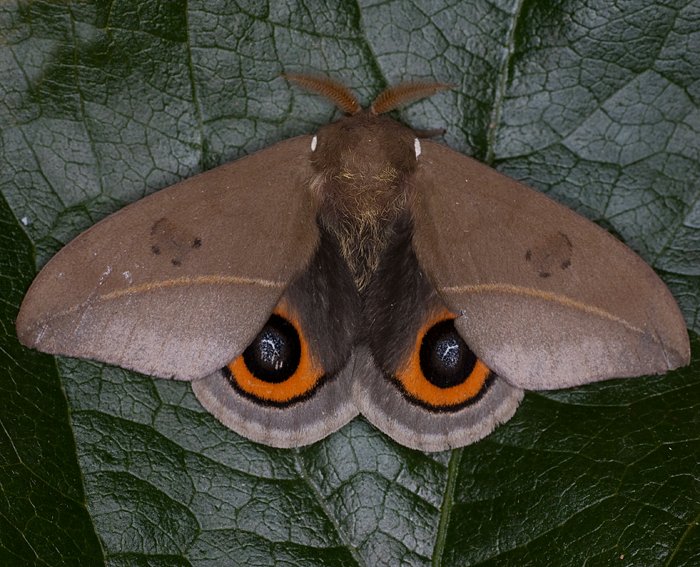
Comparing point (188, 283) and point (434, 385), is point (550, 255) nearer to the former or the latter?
point (434, 385)

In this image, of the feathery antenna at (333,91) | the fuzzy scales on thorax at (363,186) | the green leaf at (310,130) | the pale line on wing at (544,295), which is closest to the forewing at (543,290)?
the pale line on wing at (544,295)

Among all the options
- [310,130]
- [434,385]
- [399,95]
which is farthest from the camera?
[310,130]

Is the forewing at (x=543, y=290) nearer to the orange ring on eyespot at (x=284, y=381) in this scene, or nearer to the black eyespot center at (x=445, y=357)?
the black eyespot center at (x=445, y=357)

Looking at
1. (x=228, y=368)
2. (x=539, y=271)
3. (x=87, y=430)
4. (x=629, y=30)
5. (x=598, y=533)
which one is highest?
(x=629, y=30)

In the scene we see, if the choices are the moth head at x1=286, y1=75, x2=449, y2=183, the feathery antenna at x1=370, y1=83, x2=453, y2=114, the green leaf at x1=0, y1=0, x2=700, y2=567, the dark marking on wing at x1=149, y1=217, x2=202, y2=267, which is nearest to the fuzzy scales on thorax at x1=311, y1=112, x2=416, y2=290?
the moth head at x1=286, y1=75, x2=449, y2=183

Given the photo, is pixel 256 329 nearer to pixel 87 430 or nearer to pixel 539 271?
pixel 87 430

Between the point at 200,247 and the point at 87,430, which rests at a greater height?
the point at 200,247

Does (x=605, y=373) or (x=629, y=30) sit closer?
(x=605, y=373)

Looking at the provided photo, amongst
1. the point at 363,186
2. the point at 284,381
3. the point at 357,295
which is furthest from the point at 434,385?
the point at 363,186

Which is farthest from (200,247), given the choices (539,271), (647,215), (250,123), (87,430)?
(647,215)
